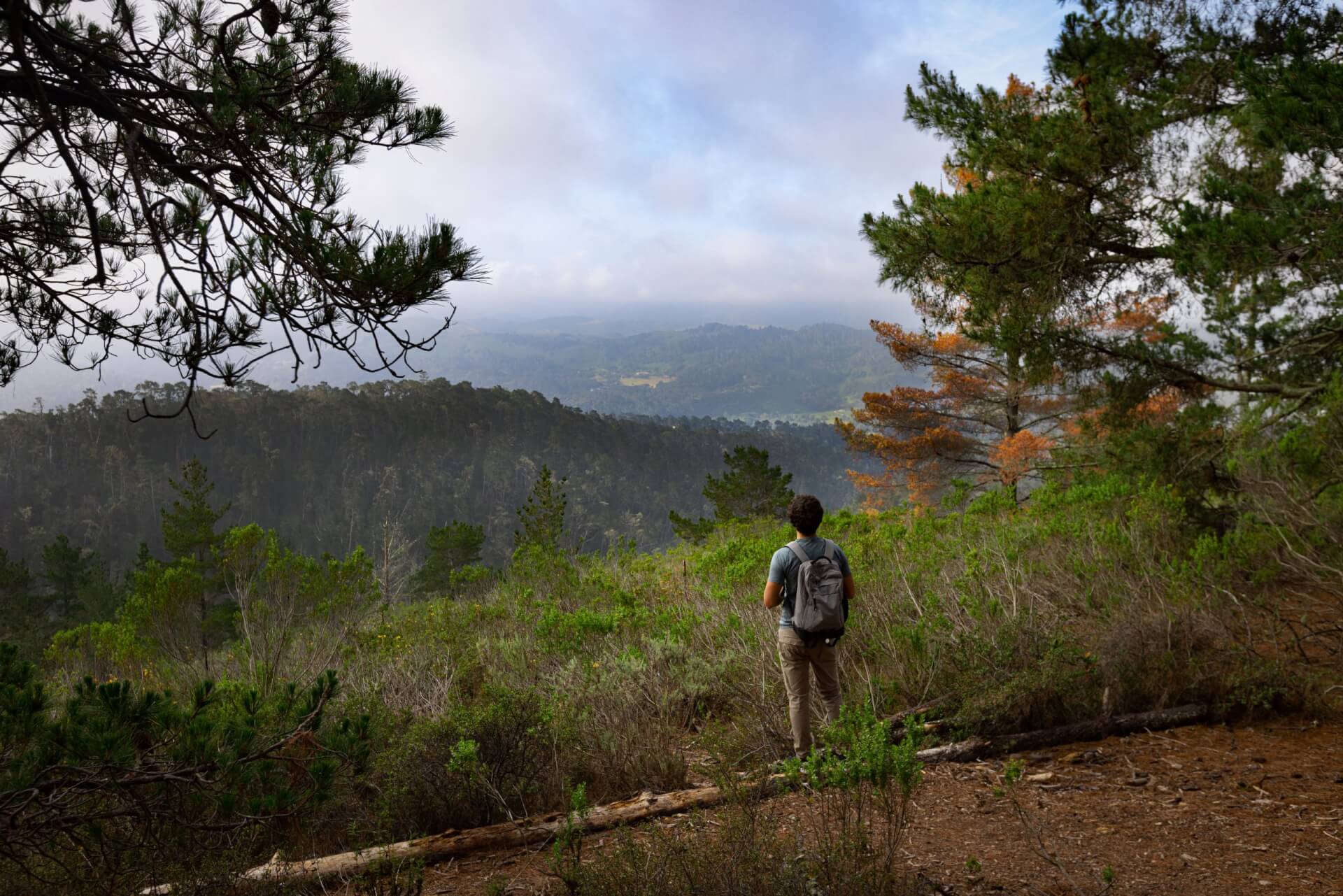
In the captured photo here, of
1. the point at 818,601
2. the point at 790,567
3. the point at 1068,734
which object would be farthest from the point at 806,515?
the point at 1068,734

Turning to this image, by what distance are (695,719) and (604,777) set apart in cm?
138

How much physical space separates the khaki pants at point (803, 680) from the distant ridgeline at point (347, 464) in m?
55.5

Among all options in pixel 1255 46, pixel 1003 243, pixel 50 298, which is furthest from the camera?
pixel 1003 243

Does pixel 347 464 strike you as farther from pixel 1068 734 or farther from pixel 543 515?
pixel 1068 734

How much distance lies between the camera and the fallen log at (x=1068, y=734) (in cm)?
389

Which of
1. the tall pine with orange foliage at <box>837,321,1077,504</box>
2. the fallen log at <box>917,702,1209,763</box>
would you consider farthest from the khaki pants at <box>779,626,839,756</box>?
the tall pine with orange foliage at <box>837,321,1077,504</box>

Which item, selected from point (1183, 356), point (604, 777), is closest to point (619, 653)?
point (604, 777)

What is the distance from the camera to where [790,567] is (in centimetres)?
393

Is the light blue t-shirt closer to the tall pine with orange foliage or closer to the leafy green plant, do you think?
the leafy green plant

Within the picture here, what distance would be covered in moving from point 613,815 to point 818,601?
1.47 meters

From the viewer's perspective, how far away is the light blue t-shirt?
391 centimetres

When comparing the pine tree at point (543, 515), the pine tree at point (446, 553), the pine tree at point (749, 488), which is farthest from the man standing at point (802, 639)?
the pine tree at point (446, 553)

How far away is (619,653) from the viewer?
582 centimetres

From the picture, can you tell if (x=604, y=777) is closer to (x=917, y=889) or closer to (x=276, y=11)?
(x=917, y=889)
